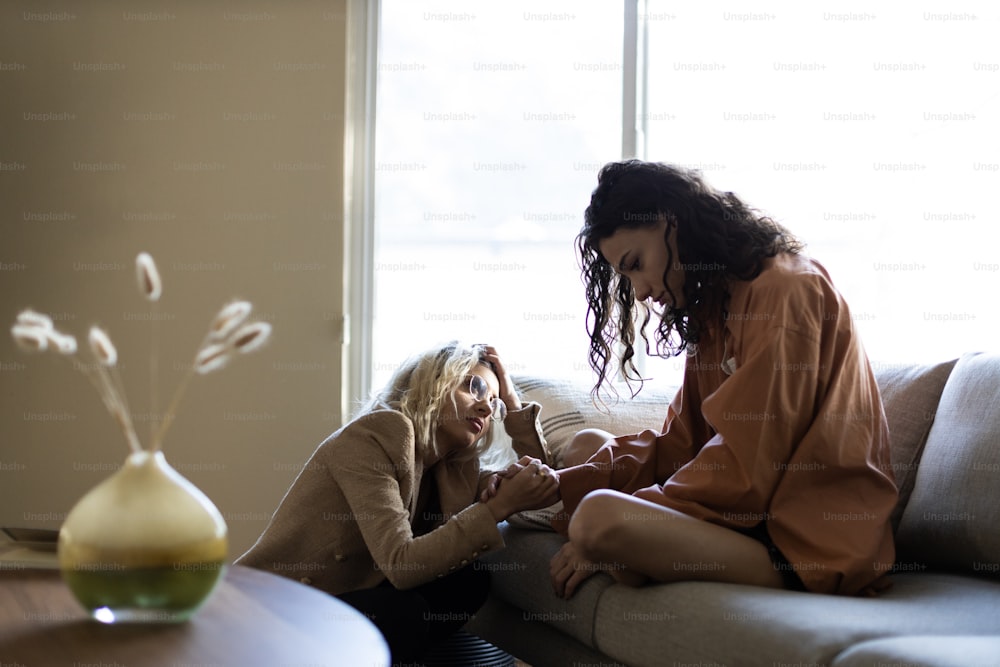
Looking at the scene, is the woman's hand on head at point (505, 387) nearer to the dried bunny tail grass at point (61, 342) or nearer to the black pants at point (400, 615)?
the black pants at point (400, 615)

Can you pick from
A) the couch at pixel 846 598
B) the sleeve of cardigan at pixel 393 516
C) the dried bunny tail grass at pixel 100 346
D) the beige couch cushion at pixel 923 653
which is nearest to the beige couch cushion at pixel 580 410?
the couch at pixel 846 598

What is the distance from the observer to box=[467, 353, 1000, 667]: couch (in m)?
1.34

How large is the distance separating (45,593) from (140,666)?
41 cm

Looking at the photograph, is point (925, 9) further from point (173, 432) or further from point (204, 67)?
point (173, 432)

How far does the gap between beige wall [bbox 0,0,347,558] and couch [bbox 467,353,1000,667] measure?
4.03 ft

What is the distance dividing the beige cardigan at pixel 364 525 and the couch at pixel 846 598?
22 cm

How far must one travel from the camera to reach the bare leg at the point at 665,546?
1646 millimetres

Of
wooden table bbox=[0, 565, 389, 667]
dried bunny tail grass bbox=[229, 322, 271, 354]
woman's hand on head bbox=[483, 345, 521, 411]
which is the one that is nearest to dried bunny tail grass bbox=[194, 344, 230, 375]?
dried bunny tail grass bbox=[229, 322, 271, 354]

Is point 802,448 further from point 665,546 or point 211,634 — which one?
point 211,634

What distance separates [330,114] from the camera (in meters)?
3.40

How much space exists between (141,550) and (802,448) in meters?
1.09

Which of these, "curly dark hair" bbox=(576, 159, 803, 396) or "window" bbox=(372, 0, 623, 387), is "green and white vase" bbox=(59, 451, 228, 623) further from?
"window" bbox=(372, 0, 623, 387)

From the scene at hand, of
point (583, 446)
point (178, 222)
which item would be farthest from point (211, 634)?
point (178, 222)

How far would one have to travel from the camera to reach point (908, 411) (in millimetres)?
2053
